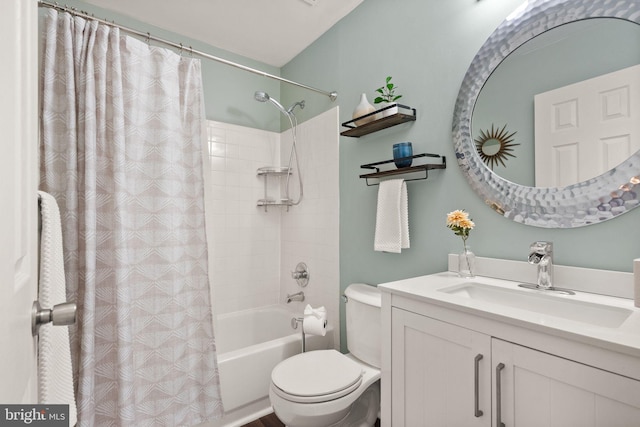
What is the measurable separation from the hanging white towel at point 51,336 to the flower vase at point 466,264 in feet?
4.42

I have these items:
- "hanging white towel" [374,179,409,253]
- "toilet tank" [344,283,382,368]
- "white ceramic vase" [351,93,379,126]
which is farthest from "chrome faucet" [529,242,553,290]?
"white ceramic vase" [351,93,379,126]

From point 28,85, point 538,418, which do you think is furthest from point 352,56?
point 538,418

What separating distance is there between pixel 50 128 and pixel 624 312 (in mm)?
2173

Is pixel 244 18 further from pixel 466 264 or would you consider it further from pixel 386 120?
pixel 466 264

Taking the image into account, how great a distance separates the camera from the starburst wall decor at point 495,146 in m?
1.26

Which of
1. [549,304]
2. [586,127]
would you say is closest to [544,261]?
[549,304]

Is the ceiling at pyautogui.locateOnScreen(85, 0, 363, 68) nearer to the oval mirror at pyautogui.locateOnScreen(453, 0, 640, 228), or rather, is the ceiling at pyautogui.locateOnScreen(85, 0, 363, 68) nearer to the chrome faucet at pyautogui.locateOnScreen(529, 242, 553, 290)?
the oval mirror at pyautogui.locateOnScreen(453, 0, 640, 228)

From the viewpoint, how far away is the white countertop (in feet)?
2.20

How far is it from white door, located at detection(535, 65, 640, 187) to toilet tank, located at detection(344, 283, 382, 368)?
35.5 inches

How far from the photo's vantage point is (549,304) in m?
1.02

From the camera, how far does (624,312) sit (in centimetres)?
87

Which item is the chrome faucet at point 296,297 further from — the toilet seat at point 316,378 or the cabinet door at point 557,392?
the cabinet door at point 557,392

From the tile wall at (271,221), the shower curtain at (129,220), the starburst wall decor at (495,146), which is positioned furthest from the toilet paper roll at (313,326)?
the starburst wall decor at (495,146)

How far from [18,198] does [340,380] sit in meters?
1.34
